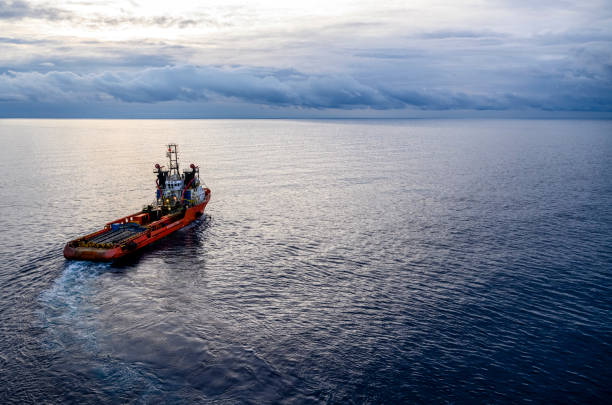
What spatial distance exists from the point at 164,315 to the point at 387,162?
132600 mm

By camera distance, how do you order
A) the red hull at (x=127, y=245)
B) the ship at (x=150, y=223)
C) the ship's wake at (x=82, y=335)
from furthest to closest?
the ship at (x=150, y=223)
the red hull at (x=127, y=245)
the ship's wake at (x=82, y=335)

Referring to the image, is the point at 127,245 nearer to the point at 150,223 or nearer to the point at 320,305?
the point at 150,223

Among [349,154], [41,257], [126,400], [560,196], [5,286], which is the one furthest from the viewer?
[349,154]

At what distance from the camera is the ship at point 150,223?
2146 inches

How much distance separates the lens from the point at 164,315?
4041cm

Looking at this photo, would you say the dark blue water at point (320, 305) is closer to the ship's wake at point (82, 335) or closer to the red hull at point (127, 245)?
the ship's wake at point (82, 335)

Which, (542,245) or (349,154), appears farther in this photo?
(349,154)

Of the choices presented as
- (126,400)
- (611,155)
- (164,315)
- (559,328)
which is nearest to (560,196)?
(559,328)

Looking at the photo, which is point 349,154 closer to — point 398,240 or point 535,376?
point 398,240

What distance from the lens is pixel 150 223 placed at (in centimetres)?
7025

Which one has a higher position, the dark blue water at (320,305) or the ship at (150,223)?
the ship at (150,223)

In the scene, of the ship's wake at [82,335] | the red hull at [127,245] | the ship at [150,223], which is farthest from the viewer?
the ship at [150,223]

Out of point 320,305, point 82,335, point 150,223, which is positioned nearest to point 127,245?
point 150,223

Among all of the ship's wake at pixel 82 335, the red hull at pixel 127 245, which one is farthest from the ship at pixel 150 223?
the ship's wake at pixel 82 335
